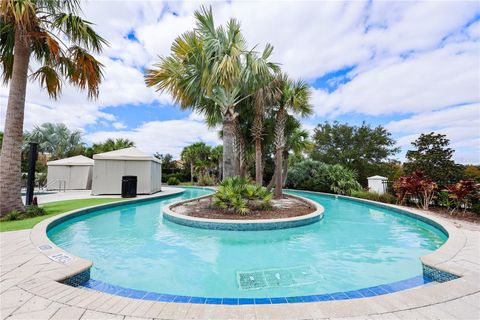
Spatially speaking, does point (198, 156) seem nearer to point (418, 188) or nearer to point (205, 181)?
point (205, 181)

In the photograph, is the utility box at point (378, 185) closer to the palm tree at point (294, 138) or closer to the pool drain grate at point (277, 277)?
the palm tree at point (294, 138)

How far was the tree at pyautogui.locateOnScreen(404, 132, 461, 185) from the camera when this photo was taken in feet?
31.7

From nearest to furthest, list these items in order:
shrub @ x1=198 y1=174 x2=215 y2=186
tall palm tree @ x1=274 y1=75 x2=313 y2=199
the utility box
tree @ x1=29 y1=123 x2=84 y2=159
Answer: tall palm tree @ x1=274 y1=75 x2=313 y2=199
the utility box
tree @ x1=29 y1=123 x2=84 y2=159
shrub @ x1=198 y1=174 x2=215 y2=186

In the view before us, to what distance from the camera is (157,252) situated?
15.7 feet

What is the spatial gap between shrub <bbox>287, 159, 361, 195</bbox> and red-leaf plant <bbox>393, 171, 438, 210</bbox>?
4455 mm

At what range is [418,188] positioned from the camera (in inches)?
373

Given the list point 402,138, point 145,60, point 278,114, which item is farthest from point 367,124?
point 145,60

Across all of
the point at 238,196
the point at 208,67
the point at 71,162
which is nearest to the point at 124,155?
the point at 71,162

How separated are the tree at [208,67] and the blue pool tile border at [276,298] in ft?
19.9

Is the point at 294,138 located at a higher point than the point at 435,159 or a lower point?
higher

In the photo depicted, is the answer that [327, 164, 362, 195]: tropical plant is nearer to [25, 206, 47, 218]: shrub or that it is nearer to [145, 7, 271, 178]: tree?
[145, 7, 271, 178]: tree

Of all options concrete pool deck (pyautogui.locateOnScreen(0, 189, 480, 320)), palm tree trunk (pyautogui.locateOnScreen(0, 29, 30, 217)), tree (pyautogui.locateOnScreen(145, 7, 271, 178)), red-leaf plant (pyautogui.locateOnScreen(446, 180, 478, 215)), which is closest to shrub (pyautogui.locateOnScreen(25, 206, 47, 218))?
palm tree trunk (pyautogui.locateOnScreen(0, 29, 30, 217))

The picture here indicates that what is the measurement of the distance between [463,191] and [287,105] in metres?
7.82

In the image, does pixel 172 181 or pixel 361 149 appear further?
pixel 172 181
